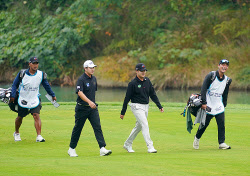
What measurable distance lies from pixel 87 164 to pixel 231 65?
94.2 ft

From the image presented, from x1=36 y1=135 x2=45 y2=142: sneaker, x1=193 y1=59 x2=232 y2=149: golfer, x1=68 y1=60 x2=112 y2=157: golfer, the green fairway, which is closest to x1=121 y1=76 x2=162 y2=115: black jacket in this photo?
x1=68 y1=60 x2=112 y2=157: golfer

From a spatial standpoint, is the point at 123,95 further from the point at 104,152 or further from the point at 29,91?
the point at 104,152

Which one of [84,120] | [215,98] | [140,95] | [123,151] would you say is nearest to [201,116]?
[215,98]

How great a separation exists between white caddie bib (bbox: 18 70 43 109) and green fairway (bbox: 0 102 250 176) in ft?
2.81

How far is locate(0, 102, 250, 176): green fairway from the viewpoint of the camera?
363 inches

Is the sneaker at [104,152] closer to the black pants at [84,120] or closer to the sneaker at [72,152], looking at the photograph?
the black pants at [84,120]

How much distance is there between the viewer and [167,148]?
1221cm

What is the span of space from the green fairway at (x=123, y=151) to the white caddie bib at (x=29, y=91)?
2.81 ft

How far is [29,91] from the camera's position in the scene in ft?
44.4

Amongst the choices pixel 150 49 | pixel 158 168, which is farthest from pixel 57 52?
pixel 158 168

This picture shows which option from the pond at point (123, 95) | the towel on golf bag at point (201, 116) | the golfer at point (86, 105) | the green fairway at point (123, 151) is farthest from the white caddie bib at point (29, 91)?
the pond at point (123, 95)

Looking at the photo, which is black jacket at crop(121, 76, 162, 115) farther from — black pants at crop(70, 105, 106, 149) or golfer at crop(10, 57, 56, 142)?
golfer at crop(10, 57, 56, 142)

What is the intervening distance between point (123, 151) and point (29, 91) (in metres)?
2.89

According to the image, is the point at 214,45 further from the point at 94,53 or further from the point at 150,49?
the point at 94,53
